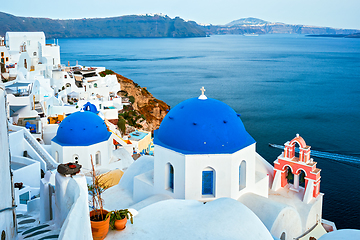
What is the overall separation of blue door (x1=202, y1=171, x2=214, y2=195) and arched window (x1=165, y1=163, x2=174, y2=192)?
1.15m

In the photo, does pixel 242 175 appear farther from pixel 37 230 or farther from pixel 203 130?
pixel 37 230

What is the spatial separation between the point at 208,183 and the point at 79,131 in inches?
335

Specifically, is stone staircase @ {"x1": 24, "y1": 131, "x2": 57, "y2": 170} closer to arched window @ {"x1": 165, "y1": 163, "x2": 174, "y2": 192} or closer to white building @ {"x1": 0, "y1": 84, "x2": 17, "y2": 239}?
arched window @ {"x1": 165, "y1": 163, "x2": 174, "y2": 192}

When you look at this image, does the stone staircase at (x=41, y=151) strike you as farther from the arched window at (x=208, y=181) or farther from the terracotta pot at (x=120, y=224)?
the terracotta pot at (x=120, y=224)

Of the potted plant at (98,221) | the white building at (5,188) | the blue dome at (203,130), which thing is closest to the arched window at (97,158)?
the blue dome at (203,130)

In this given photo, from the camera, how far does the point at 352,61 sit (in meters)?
105

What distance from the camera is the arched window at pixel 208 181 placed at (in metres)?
11.4

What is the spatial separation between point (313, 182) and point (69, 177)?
1063cm

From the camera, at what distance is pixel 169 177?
39.3 feet

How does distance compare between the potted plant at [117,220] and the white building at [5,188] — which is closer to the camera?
the white building at [5,188]

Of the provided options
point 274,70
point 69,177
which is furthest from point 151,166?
point 274,70

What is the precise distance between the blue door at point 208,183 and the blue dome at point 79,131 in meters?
8.05

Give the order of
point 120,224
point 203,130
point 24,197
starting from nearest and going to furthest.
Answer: point 120,224 < point 203,130 < point 24,197

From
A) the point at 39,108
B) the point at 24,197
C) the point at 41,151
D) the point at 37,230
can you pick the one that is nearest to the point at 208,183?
the point at 37,230
